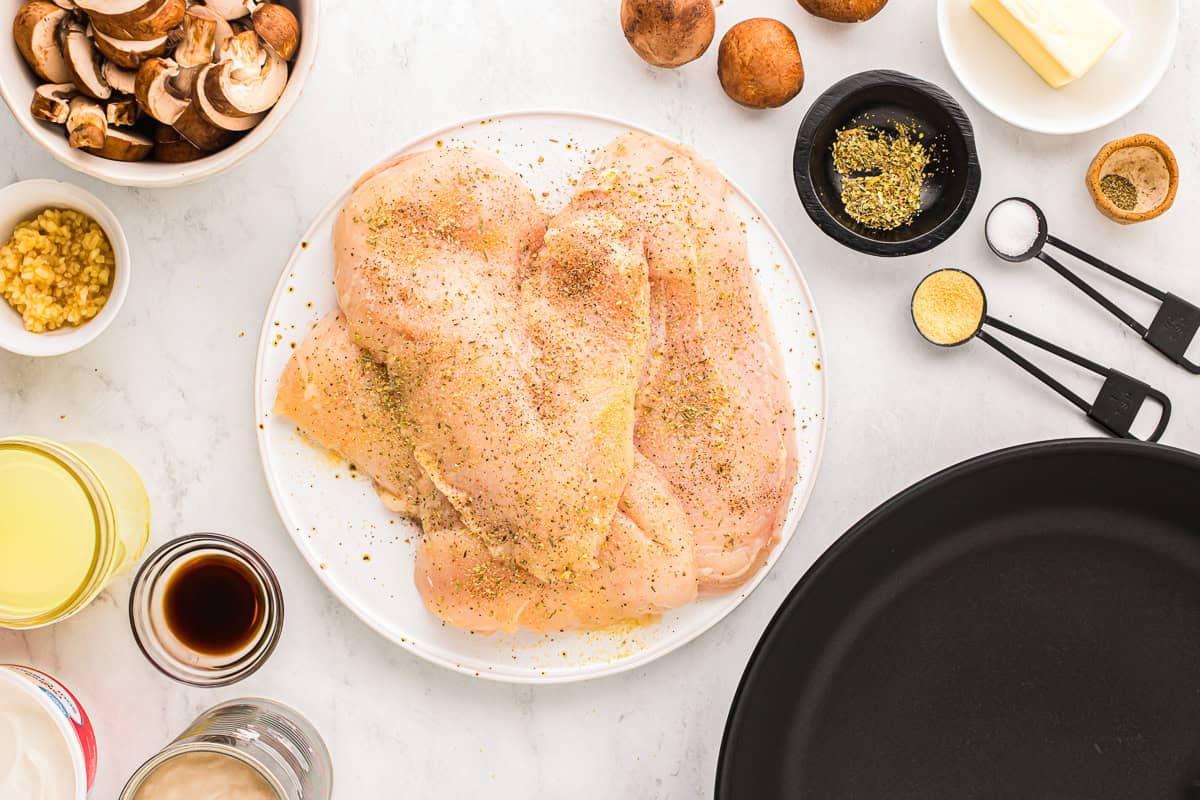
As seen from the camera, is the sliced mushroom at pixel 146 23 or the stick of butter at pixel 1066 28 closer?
the sliced mushroom at pixel 146 23

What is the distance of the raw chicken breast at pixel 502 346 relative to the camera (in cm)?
164

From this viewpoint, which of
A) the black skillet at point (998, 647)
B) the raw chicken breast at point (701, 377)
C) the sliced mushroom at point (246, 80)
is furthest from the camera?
the raw chicken breast at point (701, 377)

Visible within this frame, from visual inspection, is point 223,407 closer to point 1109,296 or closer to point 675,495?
point 675,495

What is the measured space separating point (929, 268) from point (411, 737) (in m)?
1.40

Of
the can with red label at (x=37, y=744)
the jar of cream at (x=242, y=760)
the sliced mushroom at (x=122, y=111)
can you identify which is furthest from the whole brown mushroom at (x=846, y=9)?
the can with red label at (x=37, y=744)

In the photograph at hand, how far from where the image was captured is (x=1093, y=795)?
141 cm

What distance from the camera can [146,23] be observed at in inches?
58.9

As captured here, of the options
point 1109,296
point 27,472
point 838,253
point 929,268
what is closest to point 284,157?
point 27,472

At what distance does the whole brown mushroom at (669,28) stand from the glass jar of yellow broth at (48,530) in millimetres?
1262

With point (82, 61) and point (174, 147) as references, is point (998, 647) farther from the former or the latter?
point (82, 61)

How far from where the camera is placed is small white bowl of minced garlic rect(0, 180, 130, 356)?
1694 millimetres

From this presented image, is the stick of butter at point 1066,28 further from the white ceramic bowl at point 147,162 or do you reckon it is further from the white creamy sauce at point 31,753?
the white creamy sauce at point 31,753

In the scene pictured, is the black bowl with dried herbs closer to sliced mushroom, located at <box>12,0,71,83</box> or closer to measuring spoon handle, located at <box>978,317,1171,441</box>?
measuring spoon handle, located at <box>978,317,1171,441</box>

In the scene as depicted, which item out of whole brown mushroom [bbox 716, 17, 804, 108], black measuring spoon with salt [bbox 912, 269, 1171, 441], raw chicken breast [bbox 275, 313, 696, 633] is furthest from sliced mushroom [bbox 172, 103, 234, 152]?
black measuring spoon with salt [bbox 912, 269, 1171, 441]
